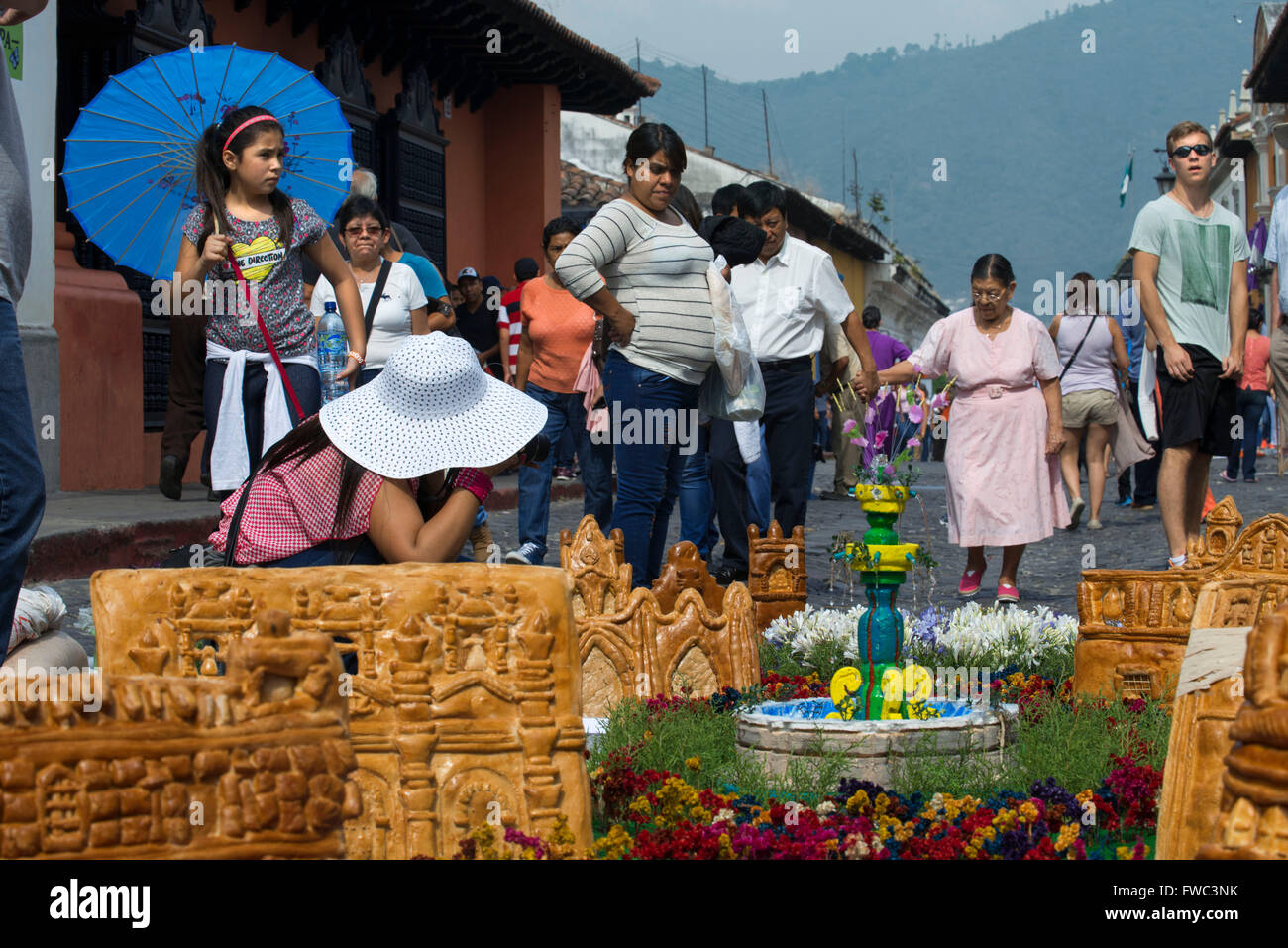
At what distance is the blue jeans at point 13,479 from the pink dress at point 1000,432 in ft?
17.9

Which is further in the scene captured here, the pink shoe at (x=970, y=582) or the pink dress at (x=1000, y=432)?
the pink shoe at (x=970, y=582)

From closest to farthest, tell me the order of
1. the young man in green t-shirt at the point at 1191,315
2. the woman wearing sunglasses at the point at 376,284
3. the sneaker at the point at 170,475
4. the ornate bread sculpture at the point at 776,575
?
the sneaker at the point at 170,475, the ornate bread sculpture at the point at 776,575, the young man in green t-shirt at the point at 1191,315, the woman wearing sunglasses at the point at 376,284

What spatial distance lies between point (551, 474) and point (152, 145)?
271 cm

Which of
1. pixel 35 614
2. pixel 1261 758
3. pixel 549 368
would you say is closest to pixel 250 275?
pixel 35 614

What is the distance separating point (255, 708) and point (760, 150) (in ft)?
132

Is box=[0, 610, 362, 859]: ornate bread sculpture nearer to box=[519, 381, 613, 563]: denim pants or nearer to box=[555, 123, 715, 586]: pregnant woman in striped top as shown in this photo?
box=[555, 123, 715, 586]: pregnant woman in striped top

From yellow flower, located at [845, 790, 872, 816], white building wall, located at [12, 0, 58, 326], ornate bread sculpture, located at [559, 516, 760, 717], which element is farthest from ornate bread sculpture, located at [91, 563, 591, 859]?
white building wall, located at [12, 0, 58, 326]

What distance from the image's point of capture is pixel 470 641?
2855 mm

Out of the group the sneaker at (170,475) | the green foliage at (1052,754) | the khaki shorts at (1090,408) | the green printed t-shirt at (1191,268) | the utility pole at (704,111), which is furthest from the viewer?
the utility pole at (704,111)

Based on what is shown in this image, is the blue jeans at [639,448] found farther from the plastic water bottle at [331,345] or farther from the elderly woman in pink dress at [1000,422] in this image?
the elderly woman in pink dress at [1000,422]

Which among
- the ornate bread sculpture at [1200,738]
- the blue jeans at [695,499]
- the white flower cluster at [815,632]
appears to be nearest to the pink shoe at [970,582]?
the blue jeans at [695,499]

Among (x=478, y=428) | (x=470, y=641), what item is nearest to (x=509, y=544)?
(x=478, y=428)

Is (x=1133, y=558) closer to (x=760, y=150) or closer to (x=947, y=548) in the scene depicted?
(x=947, y=548)

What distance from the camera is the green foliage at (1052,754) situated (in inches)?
153
